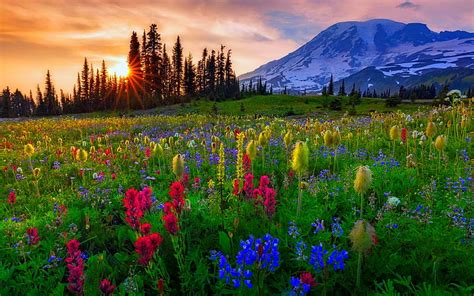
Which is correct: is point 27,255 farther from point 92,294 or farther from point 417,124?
point 417,124

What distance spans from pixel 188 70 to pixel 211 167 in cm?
8218

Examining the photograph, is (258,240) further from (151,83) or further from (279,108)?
(151,83)

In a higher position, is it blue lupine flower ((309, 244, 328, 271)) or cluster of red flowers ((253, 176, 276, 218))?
cluster of red flowers ((253, 176, 276, 218))

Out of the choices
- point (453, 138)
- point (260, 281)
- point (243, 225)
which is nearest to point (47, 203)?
point (243, 225)

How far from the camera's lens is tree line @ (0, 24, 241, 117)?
2795 inches

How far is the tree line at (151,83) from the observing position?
71.0m

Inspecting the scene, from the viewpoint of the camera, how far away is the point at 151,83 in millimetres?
73312

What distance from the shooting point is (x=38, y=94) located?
12950 cm

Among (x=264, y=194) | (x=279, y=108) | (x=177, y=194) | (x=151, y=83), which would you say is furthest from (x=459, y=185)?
(x=151, y=83)

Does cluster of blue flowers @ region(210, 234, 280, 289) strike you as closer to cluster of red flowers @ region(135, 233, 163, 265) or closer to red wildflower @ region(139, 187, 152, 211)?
cluster of red flowers @ region(135, 233, 163, 265)

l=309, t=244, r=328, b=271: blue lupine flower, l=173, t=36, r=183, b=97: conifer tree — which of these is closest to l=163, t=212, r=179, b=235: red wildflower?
l=309, t=244, r=328, b=271: blue lupine flower

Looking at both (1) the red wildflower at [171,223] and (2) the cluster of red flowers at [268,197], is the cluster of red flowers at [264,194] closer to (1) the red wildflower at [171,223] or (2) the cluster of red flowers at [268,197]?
(2) the cluster of red flowers at [268,197]

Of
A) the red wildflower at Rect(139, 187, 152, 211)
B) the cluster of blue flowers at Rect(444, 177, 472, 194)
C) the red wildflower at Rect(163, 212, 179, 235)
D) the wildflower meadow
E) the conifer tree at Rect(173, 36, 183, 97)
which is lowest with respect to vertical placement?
the wildflower meadow

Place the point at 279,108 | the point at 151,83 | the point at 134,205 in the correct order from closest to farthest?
the point at 134,205, the point at 279,108, the point at 151,83
